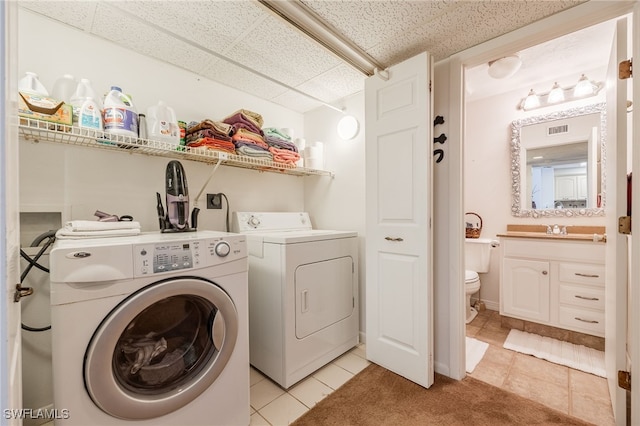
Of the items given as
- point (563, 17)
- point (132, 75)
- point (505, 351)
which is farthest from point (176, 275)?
point (505, 351)

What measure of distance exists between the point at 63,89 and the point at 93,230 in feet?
2.70

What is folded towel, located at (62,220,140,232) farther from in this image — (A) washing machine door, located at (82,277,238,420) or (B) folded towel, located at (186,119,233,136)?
(B) folded towel, located at (186,119,233,136)

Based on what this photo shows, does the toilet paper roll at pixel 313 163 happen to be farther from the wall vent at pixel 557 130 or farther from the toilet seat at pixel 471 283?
the wall vent at pixel 557 130

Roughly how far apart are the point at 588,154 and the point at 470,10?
2.04 metres

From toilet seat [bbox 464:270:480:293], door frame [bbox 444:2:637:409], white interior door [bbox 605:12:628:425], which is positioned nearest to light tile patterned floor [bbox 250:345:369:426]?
door frame [bbox 444:2:637:409]

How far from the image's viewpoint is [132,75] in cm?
167

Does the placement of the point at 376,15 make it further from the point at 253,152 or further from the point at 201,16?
the point at 253,152

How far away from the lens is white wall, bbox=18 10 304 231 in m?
1.36

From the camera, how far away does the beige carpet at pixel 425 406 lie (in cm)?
138

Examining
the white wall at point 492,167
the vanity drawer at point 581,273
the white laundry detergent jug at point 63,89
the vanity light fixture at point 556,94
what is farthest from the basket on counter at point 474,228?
the white laundry detergent jug at point 63,89

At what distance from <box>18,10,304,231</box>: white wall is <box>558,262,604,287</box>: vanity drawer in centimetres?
271

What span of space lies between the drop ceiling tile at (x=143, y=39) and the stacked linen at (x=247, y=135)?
1.40ft

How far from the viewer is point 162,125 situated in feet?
4.92

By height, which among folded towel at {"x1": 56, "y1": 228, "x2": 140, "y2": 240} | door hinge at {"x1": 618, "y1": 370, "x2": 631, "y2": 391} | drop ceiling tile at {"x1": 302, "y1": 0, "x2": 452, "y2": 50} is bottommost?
door hinge at {"x1": 618, "y1": 370, "x2": 631, "y2": 391}
